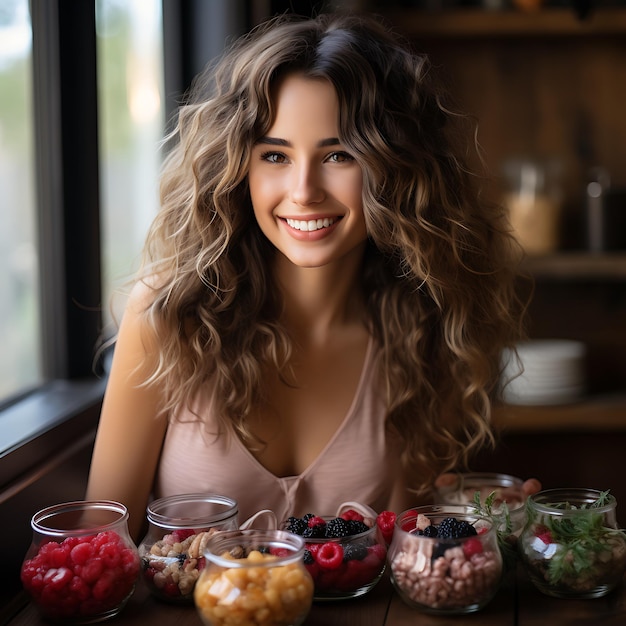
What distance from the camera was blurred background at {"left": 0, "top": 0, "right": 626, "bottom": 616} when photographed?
6.27 feet

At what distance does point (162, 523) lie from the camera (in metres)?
1.35

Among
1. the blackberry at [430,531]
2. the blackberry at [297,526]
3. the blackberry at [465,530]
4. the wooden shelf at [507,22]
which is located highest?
the wooden shelf at [507,22]

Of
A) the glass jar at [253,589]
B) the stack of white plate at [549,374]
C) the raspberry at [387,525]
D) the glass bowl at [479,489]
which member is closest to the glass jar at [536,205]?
the stack of white plate at [549,374]

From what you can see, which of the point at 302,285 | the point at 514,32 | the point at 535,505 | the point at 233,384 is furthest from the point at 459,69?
the point at 535,505

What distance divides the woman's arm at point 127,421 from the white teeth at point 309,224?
319 millimetres

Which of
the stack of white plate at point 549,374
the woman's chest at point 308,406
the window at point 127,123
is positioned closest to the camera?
the woman's chest at point 308,406

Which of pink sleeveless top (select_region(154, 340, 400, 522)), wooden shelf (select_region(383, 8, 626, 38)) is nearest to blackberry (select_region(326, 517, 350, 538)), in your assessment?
pink sleeveless top (select_region(154, 340, 400, 522))

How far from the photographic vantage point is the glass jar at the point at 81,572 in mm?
1237

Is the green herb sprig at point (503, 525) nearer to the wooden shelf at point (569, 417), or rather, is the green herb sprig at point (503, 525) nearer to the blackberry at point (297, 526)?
the blackberry at point (297, 526)

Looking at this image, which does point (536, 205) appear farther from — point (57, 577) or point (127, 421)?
point (57, 577)

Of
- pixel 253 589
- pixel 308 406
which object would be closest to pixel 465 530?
pixel 253 589

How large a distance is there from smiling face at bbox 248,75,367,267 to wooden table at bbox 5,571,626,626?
1.94 feet

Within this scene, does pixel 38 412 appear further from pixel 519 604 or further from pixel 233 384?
pixel 519 604

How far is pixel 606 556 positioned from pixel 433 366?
66cm
